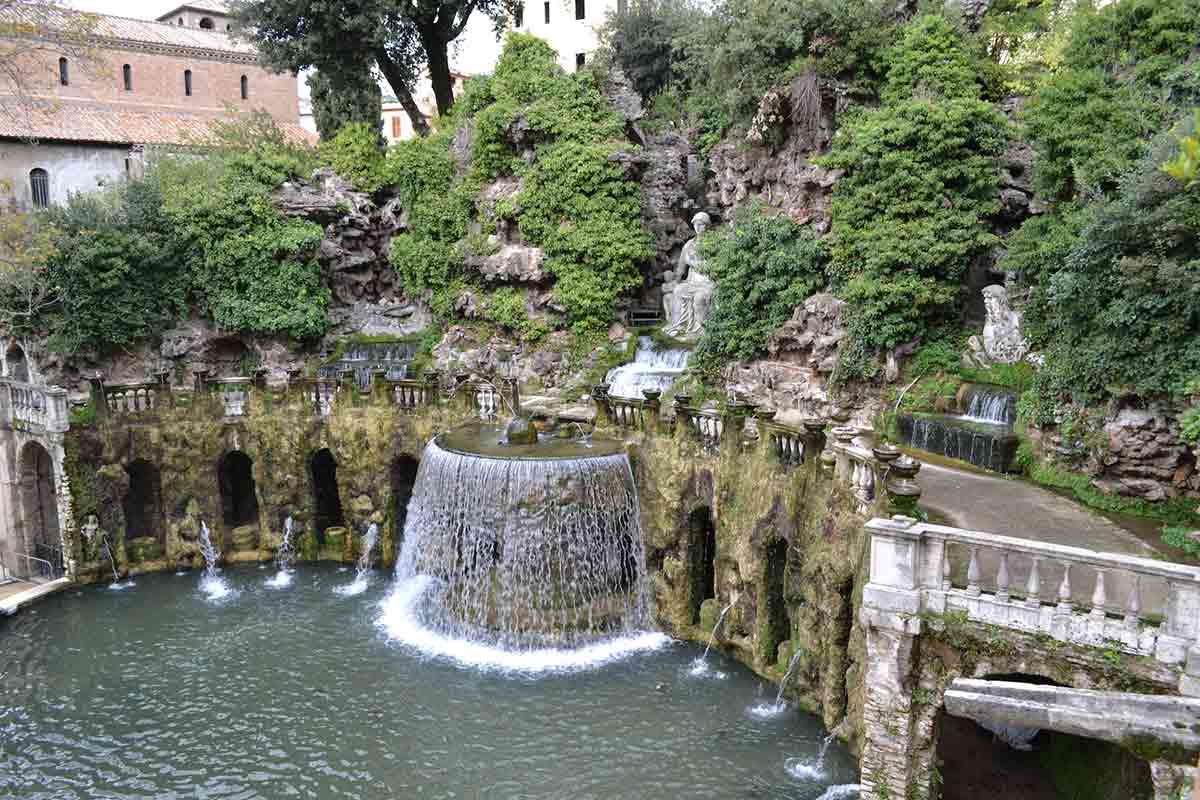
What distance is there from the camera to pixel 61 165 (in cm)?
3312

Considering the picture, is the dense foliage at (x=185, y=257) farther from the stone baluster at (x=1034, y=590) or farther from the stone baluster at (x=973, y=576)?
the stone baluster at (x=1034, y=590)

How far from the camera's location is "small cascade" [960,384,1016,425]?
49.8 ft

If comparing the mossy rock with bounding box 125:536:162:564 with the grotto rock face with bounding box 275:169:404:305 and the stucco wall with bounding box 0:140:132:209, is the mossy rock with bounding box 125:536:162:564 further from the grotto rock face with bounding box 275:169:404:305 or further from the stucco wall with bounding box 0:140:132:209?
the stucco wall with bounding box 0:140:132:209

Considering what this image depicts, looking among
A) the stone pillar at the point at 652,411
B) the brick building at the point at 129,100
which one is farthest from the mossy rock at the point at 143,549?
the brick building at the point at 129,100

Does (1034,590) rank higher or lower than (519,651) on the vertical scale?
higher

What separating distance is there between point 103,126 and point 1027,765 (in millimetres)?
38717

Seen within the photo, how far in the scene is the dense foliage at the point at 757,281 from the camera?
64.6ft

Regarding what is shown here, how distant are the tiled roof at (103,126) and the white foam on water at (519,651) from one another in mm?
22067

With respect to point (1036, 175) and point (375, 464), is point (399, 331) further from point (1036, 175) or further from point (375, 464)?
point (1036, 175)

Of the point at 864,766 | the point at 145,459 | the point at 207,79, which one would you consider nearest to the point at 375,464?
the point at 145,459

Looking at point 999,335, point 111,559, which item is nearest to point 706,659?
point 999,335

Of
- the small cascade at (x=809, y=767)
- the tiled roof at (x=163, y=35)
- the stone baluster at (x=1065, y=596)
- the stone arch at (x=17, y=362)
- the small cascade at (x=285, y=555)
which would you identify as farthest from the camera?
the tiled roof at (x=163, y=35)

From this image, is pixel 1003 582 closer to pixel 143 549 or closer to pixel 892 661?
pixel 892 661

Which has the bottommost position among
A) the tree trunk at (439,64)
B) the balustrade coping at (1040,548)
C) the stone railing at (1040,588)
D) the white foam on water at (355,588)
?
the white foam on water at (355,588)
